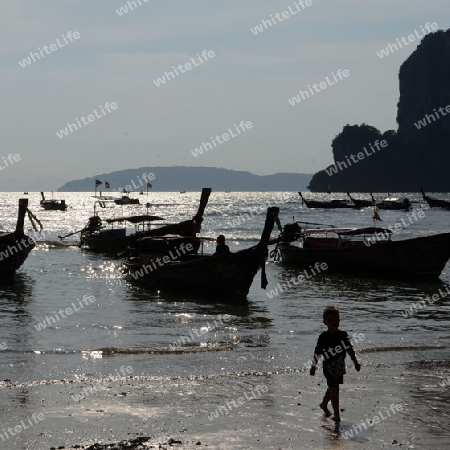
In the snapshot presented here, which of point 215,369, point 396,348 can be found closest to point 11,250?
point 215,369

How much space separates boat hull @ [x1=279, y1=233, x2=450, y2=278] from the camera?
1359 inches

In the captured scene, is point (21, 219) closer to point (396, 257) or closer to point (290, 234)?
point (290, 234)

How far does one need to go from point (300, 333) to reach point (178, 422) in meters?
9.81

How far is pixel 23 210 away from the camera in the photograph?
37375 mm

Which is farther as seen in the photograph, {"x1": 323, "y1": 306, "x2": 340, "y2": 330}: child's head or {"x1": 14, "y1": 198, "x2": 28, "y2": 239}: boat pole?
{"x1": 14, "y1": 198, "x2": 28, "y2": 239}: boat pole

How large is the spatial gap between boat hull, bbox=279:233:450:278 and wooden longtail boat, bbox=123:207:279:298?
1039 centimetres

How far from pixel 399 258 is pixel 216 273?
12.1 metres

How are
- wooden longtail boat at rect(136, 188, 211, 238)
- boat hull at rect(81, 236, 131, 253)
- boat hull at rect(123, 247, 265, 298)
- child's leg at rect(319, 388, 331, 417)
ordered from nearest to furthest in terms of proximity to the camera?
1. child's leg at rect(319, 388, 331, 417)
2. boat hull at rect(123, 247, 265, 298)
3. wooden longtail boat at rect(136, 188, 211, 238)
4. boat hull at rect(81, 236, 131, 253)

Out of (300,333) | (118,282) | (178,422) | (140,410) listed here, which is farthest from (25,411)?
(118,282)

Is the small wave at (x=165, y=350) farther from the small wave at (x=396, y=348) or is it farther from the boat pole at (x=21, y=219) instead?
the boat pole at (x=21, y=219)

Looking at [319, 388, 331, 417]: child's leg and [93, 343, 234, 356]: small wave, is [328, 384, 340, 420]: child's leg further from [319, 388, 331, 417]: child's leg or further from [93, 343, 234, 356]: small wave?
[93, 343, 234, 356]: small wave

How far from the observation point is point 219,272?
27.1m

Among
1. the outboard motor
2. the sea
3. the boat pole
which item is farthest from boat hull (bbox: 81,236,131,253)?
the sea

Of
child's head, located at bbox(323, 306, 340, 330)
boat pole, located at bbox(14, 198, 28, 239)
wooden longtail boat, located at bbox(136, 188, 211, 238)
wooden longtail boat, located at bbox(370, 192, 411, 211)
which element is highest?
boat pole, located at bbox(14, 198, 28, 239)
